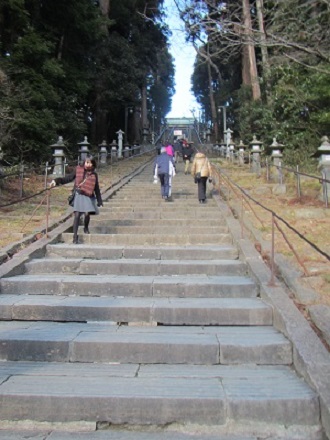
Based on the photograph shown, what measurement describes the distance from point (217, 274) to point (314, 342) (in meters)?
2.06

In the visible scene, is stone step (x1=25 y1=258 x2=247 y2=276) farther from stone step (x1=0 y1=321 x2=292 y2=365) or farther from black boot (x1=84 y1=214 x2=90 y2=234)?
stone step (x1=0 y1=321 x2=292 y2=365)

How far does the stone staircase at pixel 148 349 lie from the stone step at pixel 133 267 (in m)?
0.01

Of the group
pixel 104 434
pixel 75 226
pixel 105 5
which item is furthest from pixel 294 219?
pixel 105 5

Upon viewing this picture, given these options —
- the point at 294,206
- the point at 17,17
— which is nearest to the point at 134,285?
the point at 294,206

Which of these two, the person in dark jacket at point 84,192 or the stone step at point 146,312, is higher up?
the person in dark jacket at point 84,192

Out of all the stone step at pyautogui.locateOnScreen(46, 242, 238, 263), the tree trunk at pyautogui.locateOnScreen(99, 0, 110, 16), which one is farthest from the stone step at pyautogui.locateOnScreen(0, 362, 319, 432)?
the tree trunk at pyautogui.locateOnScreen(99, 0, 110, 16)

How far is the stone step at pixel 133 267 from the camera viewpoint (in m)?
5.20

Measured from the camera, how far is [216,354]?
3.32m

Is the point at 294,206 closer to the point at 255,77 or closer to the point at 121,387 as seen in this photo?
the point at 121,387

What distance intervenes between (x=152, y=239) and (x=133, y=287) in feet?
6.94

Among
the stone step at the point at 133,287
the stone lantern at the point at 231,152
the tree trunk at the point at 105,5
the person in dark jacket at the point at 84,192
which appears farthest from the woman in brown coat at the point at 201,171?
the tree trunk at the point at 105,5

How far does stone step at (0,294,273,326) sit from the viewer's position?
392 cm

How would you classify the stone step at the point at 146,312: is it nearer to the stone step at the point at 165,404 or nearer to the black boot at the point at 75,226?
the stone step at the point at 165,404

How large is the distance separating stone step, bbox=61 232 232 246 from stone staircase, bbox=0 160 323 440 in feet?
2.26
